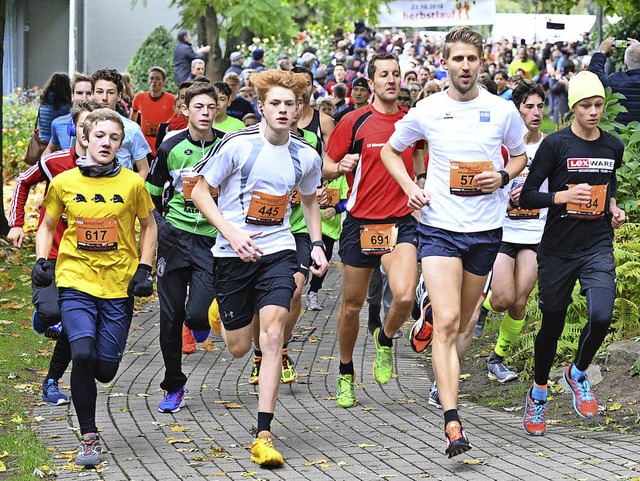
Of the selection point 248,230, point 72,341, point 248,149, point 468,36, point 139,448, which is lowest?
point 139,448

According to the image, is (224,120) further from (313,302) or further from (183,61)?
(183,61)

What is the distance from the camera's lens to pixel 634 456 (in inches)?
260

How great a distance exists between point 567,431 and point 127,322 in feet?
8.86

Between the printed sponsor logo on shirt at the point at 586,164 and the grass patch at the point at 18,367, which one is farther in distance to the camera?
the printed sponsor logo on shirt at the point at 586,164

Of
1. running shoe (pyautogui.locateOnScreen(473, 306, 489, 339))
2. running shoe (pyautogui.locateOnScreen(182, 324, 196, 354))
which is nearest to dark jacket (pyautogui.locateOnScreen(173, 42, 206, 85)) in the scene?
running shoe (pyautogui.locateOnScreen(473, 306, 489, 339))

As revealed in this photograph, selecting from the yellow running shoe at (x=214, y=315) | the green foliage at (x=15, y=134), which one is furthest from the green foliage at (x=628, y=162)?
the green foliage at (x=15, y=134)

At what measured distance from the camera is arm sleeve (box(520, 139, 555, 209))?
7191mm

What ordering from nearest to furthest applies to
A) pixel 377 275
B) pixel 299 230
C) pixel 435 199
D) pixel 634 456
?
pixel 634 456 → pixel 435 199 → pixel 299 230 → pixel 377 275

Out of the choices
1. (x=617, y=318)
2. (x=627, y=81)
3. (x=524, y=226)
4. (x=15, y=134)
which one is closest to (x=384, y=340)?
(x=524, y=226)

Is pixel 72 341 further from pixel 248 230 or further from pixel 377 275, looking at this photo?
pixel 377 275

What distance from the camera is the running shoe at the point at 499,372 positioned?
9234mm

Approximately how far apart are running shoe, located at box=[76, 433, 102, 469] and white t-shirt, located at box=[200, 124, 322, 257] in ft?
4.22

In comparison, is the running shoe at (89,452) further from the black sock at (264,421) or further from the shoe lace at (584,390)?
the shoe lace at (584,390)

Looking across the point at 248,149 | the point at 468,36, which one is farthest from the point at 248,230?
the point at 468,36
